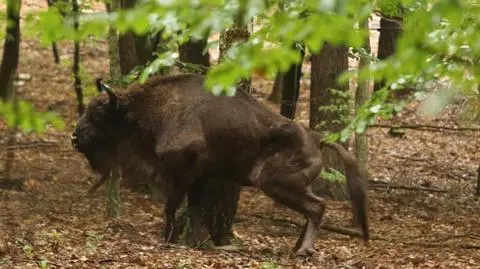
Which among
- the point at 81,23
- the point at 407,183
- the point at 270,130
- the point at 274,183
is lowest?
the point at 407,183

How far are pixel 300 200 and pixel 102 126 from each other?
281cm

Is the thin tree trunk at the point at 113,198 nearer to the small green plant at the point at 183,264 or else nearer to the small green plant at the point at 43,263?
the small green plant at the point at 183,264

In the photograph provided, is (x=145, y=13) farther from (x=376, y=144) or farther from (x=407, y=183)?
(x=376, y=144)

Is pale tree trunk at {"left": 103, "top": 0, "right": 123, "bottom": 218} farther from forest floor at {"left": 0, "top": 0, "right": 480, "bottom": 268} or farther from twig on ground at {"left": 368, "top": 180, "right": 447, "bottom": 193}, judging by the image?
twig on ground at {"left": 368, "top": 180, "right": 447, "bottom": 193}

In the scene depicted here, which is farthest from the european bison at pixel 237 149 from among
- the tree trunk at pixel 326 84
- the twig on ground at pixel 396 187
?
the twig on ground at pixel 396 187

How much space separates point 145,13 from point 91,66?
80.6 feet

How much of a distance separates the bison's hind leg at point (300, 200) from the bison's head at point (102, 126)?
2146 mm

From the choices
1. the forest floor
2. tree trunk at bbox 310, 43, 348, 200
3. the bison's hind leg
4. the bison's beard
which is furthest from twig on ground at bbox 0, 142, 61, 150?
the bison's hind leg

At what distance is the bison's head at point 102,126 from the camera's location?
427 inches

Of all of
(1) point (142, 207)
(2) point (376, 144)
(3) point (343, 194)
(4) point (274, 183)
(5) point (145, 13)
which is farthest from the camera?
(2) point (376, 144)

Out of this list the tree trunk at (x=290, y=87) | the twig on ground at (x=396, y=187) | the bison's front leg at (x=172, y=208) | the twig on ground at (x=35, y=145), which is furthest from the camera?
the twig on ground at (x=35, y=145)

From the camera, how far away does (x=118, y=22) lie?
3312 millimetres

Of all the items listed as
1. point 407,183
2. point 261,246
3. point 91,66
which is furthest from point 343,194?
point 91,66

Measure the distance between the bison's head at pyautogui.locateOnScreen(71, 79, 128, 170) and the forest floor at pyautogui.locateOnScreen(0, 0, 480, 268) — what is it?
111 centimetres
